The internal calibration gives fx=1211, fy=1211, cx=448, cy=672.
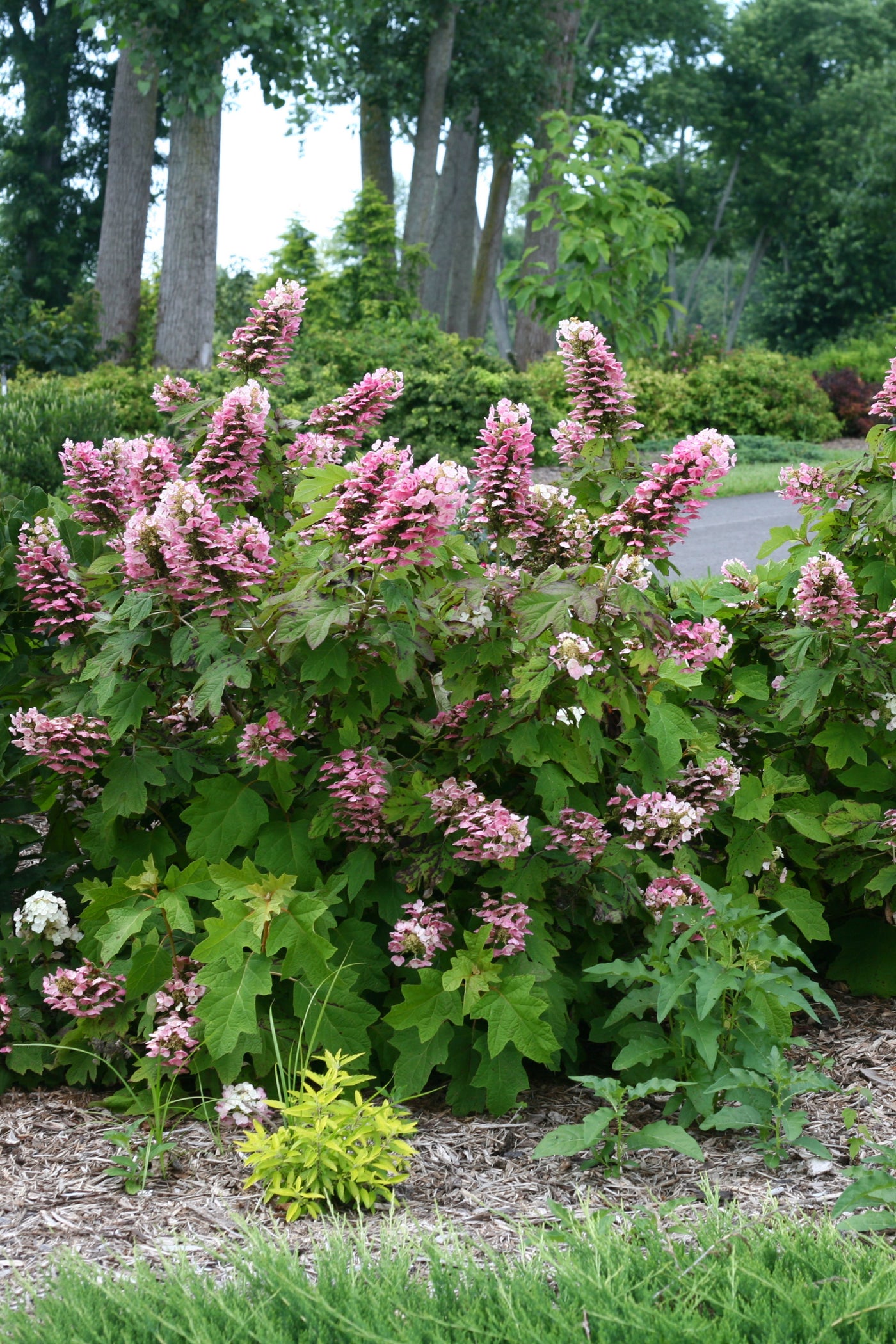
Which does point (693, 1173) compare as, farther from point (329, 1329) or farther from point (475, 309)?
point (475, 309)

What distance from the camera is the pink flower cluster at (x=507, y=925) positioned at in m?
2.87

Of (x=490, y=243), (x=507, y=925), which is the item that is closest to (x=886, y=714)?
(x=507, y=925)

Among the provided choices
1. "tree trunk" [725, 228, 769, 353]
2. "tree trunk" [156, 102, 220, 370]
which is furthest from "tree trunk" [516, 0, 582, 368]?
"tree trunk" [725, 228, 769, 353]

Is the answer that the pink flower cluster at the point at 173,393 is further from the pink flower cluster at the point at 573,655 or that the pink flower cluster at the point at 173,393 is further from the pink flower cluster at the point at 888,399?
the pink flower cluster at the point at 888,399

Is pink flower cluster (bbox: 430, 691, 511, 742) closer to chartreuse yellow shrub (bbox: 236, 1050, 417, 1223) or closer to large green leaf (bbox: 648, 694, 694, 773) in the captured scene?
large green leaf (bbox: 648, 694, 694, 773)

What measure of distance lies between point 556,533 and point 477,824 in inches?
35.3

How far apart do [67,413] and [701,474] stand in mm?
7428

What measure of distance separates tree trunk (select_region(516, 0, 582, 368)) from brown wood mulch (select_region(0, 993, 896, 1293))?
1788 centimetres

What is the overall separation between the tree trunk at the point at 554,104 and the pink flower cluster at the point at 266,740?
17.6 metres

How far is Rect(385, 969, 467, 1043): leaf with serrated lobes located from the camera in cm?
289

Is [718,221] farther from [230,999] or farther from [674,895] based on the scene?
[230,999]

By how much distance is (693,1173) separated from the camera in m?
2.76

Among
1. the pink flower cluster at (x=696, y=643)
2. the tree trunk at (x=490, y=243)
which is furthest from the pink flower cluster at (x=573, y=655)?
the tree trunk at (x=490, y=243)

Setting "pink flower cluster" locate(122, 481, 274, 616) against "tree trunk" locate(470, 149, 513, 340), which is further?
"tree trunk" locate(470, 149, 513, 340)
